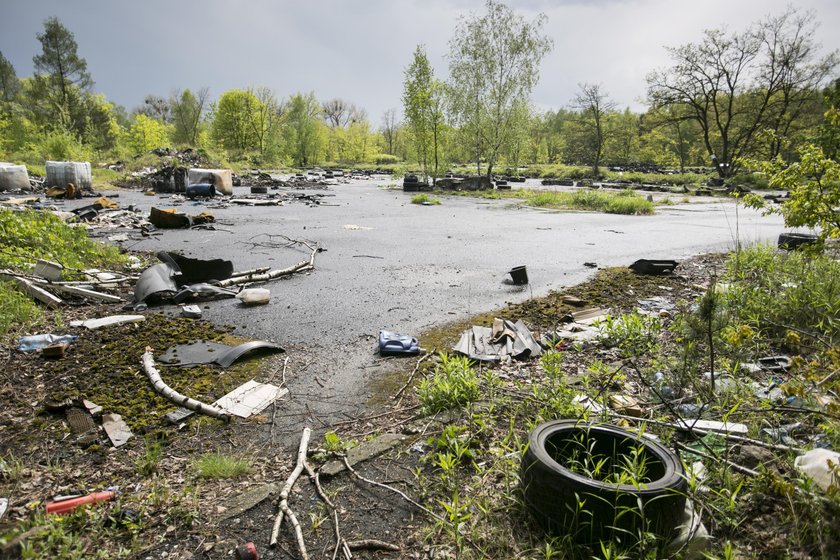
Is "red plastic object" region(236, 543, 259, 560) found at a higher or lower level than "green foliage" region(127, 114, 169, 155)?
lower

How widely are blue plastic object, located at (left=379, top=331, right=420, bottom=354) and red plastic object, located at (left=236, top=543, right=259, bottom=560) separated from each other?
2251mm

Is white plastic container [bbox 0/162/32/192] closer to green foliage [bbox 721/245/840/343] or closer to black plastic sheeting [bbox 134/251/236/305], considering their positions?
black plastic sheeting [bbox 134/251/236/305]

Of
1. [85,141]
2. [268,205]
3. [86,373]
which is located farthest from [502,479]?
[85,141]

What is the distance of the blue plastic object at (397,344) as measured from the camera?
→ 405 centimetres

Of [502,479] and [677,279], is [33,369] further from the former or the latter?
[677,279]

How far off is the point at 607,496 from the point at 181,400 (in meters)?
2.70

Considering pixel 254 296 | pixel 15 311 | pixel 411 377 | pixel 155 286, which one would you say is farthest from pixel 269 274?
pixel 411 377

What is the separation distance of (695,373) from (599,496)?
6.66ft

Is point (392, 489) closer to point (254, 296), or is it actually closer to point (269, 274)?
point (254, 296)

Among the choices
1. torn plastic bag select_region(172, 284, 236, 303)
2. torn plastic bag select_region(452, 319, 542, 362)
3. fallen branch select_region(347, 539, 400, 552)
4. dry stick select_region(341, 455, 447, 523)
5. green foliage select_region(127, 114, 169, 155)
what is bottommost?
fallen branch select_region(347, 539, 400, 552)

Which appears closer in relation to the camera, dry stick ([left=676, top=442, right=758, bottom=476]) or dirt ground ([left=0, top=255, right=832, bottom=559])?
dirt ground ([left=0, top=255, right=832, bottom=559])

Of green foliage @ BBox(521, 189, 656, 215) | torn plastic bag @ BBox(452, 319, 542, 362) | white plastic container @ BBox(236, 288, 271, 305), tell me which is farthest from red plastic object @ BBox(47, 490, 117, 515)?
green foliage @ BBox(521, 189, 656, 215)

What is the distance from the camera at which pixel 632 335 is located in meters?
4.17

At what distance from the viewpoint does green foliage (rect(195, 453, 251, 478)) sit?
2.41m
